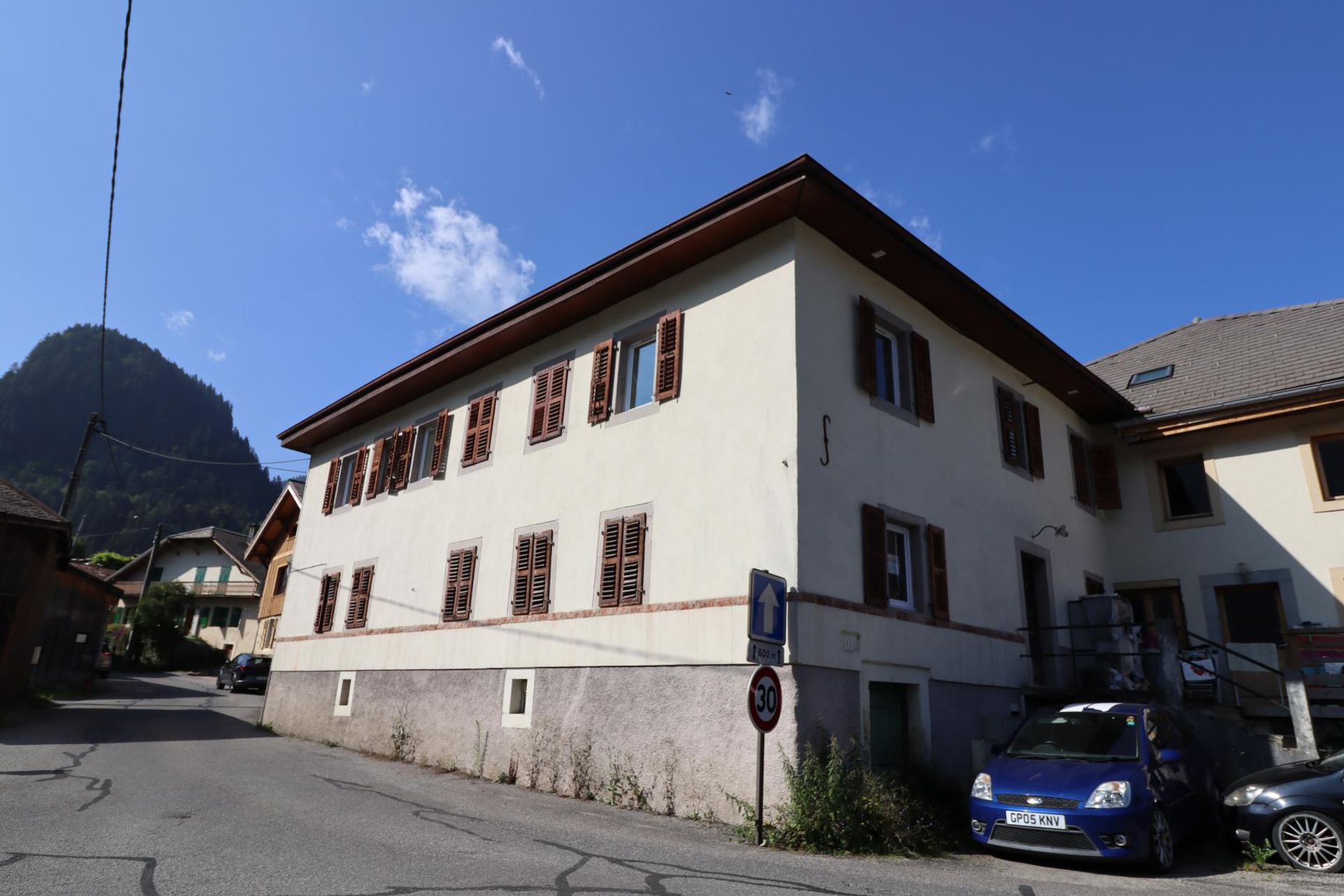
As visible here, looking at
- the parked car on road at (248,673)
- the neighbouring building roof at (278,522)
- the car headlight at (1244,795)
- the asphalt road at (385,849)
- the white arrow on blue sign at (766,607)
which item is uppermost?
the neighbouring building roof at (278,522)

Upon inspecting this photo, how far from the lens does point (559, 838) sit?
770 centimetres

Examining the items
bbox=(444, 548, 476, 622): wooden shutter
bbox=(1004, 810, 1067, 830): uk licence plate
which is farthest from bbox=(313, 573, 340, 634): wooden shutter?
bbox=(1004, 810, 1067, 830): uk licence plate

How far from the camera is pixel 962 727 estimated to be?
36.0ft

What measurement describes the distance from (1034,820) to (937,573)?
4.25m

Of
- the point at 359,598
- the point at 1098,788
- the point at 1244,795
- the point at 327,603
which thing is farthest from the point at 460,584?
the point at 1244,795

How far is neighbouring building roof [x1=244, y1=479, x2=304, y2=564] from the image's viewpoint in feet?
93.1

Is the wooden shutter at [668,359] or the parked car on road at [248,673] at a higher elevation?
the wooden shutter at [668,359]

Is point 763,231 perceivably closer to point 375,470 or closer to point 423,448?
point 423,448

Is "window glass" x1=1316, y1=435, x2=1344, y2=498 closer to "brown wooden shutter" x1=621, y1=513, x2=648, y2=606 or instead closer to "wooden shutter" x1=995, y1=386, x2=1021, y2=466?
"wooden shutter" x1=995, y1=386, x2=1021, y2=466

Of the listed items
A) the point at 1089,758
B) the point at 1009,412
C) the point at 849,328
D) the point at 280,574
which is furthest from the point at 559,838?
the point at 280,574

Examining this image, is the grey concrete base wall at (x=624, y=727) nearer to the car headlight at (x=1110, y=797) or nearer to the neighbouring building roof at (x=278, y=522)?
the car headlight at (x=1110, y=797)

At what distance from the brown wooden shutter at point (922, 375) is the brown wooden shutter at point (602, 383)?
4653 mm

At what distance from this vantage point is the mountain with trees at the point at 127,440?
92.9 m

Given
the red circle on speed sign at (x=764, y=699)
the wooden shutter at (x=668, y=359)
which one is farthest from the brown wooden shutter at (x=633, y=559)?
the red circle on speed sign at (x=764, y=699)
